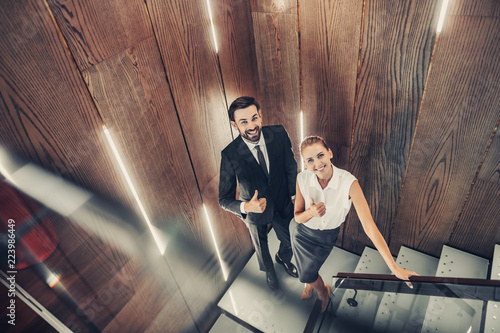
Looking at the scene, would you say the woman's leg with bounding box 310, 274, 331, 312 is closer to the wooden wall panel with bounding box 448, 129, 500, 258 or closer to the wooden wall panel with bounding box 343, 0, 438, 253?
the wooden wall panel with bounding box 343, 0, 438, 253

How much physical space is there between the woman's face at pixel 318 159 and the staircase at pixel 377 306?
1.04 meters

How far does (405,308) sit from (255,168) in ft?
5.30

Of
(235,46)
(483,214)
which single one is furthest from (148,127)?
(483,214)

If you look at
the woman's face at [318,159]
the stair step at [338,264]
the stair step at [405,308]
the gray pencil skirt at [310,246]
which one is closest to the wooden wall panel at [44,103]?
the woman's face at [318,159]

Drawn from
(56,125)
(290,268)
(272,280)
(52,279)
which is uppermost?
(290,268)

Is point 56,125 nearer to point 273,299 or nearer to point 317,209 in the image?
point 317,209

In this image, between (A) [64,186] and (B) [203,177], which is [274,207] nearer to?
(B) [203,177]

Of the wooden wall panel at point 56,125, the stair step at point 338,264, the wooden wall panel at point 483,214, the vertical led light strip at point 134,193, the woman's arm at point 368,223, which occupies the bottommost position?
the wooden wall panel at point 56,125

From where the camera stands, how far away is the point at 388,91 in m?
2.07

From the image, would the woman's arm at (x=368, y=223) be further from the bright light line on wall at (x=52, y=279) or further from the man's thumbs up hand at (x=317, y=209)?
the bright light line on wall at (x=52, y=279)

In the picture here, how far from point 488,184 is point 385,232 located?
1.01 metres

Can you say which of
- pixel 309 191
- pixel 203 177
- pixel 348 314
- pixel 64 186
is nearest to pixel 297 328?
pixel 348 314

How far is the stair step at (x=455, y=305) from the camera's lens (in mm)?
1864

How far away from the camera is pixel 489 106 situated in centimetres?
180
